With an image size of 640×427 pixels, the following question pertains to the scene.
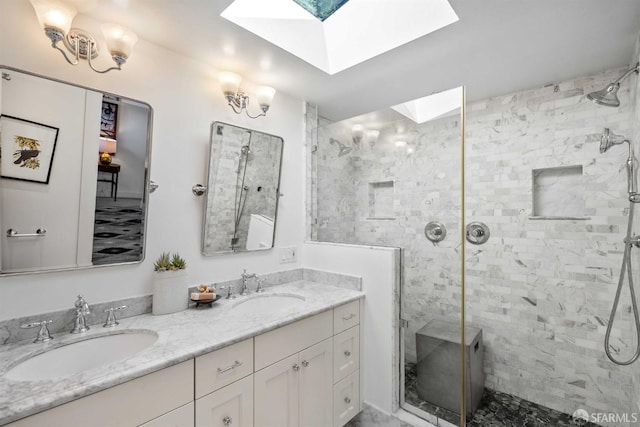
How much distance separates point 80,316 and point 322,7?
2183 mm

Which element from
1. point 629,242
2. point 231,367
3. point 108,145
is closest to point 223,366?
point 231,367

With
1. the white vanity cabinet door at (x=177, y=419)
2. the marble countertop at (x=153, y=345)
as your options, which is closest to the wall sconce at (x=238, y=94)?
the marble countertop at (x=153, y=345)

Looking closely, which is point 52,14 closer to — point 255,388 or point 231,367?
point 231,367

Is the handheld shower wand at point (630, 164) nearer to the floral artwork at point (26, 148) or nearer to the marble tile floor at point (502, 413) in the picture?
the marble tile floor at point (502, 413)

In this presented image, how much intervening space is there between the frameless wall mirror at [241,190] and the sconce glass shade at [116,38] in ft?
1.90

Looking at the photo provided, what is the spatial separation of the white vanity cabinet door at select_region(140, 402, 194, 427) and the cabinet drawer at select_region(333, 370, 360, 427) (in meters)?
0.92

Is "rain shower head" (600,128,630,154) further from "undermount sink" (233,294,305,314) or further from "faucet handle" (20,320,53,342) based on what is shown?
"faucet handle" (20,320,53,342)

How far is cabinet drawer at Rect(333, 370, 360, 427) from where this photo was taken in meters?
1.77

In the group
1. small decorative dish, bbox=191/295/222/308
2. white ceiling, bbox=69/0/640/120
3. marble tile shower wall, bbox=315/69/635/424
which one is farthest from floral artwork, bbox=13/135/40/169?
marble tile shower wall, bbox=315/69/635/424

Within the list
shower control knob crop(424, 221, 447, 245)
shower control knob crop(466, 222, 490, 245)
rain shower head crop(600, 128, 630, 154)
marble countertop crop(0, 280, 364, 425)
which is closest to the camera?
marble countertop crop(0, 280, 364, 425)

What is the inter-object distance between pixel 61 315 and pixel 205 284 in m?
0.69

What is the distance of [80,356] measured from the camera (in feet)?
4.06

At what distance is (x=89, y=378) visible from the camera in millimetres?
932

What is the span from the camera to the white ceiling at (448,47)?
138 centimetres
